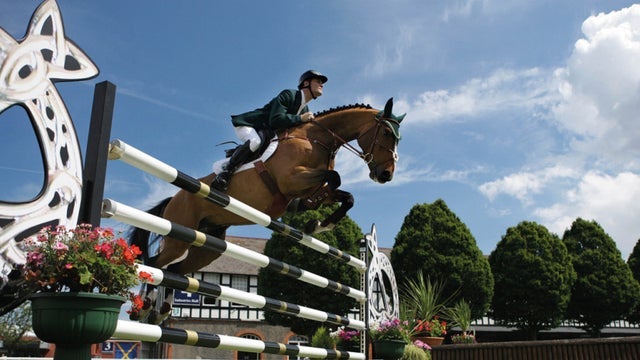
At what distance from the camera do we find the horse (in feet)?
12.9

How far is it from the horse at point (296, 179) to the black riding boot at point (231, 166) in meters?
0.06

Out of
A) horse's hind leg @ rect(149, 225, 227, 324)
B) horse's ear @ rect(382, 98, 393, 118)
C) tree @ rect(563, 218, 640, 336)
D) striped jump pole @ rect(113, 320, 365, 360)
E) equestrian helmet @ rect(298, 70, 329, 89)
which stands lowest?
striped jump pole @ rect(113, 320, 365, 360)

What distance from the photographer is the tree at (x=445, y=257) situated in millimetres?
20812

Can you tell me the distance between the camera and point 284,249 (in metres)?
18.6

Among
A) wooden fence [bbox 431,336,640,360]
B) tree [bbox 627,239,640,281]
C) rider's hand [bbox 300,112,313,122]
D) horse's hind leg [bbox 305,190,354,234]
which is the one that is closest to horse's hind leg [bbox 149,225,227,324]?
horse's hind leg [bbox 305,190,354,234]

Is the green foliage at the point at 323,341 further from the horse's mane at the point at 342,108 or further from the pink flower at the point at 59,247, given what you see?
the pink flower at the point at 59,247

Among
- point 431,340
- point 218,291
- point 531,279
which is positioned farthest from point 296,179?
point 531,279

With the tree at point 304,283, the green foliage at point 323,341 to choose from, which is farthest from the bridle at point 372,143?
the tree at point 304,283

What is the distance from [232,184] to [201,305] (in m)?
21.4

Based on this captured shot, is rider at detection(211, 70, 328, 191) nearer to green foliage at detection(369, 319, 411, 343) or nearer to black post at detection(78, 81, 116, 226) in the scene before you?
black post at detection(78, 81, 116, 226)

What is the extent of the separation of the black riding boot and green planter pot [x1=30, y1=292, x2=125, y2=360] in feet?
6.70

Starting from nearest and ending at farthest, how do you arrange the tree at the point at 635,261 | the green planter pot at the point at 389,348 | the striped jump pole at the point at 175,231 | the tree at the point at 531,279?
the striped jump pole at the point at 175,231 < the green planter pot at the point at 389,348 < the tree at the point at 531,279 < the tree at the point at 635,261

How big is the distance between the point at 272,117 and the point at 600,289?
24.6 meters

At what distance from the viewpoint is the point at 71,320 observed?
1863 mm
